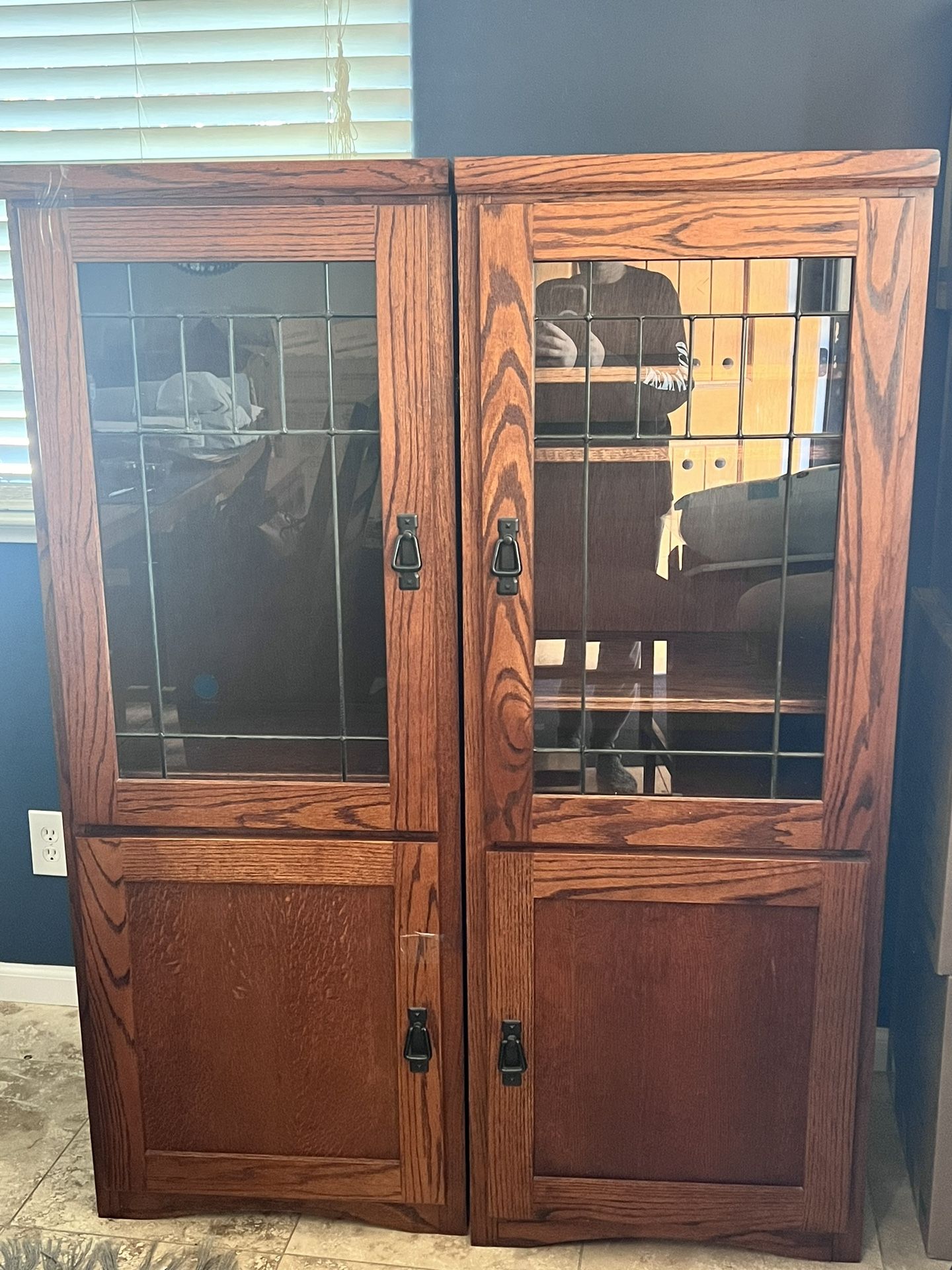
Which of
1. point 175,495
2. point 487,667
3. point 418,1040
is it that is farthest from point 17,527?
point 418,1040

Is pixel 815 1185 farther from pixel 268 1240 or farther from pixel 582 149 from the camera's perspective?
pixel 582 149

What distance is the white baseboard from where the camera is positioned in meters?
2.25

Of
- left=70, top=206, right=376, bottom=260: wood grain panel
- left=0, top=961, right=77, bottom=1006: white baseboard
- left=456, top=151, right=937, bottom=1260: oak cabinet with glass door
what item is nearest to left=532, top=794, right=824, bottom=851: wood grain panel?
left=456, top=151, right=937, bottom=1260: oak cabinet with glass door

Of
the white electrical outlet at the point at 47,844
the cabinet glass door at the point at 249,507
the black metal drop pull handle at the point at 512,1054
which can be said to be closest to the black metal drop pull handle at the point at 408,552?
the cabinet glass door at the point at 249,507

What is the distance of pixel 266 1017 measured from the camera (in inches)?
63.4

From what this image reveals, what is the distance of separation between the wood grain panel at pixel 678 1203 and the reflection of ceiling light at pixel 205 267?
50.1 inches

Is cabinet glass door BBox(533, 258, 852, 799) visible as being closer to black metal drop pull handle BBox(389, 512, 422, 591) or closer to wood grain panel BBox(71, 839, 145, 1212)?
black metal drop pull handle BBox(389, 512, 422, 591)

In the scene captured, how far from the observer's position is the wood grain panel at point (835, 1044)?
4.92 feet

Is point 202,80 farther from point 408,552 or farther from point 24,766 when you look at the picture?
point 24,766

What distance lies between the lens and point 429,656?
4.86 ft

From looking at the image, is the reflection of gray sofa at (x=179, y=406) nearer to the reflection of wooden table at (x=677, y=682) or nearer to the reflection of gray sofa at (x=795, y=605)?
the reflection of wooden table at (x=677, y=682)

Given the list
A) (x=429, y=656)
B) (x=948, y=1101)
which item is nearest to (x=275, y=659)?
(x=429, y=656)

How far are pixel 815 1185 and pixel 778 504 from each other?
3.02 ft

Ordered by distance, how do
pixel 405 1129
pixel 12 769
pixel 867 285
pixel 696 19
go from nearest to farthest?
1. pixel 867 285
2. pixel 405 1129
3. pixel 696 19
4. pixel 12 769
